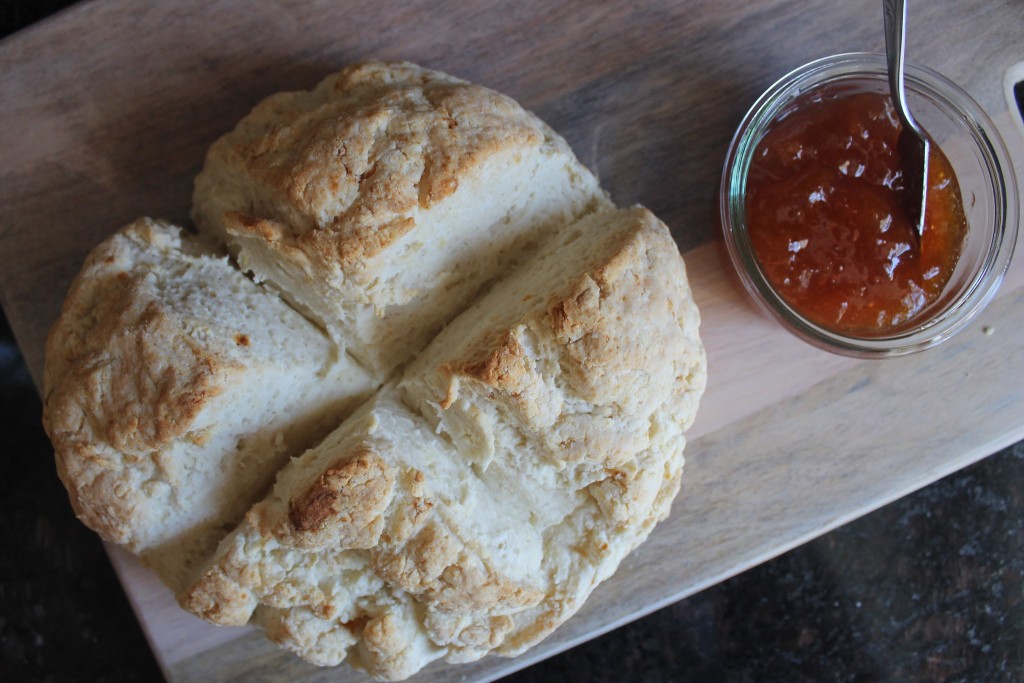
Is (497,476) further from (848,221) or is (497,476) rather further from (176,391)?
(848,221)

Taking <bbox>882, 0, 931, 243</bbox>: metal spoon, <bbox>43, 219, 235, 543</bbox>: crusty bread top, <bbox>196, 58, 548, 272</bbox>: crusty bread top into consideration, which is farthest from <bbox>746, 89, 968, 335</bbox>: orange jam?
<bbox>43, 219, 235, 543</bbox>: crusty bread top

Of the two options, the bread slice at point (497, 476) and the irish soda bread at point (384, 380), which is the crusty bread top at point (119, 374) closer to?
the irish soda bread at point (384, 380)

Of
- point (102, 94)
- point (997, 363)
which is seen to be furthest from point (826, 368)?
point (102, 94)

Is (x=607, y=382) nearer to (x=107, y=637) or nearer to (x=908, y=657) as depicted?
(x=908, y=657)

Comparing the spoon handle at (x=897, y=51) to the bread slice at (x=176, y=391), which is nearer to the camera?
the bread slice at (x=176, y=391)

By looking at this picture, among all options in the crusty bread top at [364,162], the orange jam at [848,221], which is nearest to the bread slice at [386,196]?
the crusty bread top at [364,162]

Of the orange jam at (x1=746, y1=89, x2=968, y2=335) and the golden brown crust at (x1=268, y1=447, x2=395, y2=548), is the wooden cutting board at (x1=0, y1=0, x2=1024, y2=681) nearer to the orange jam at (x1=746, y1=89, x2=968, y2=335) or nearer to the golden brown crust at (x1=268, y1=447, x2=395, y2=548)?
the orange jam at (x1=746, y1=89, x2=968, y2=335)
